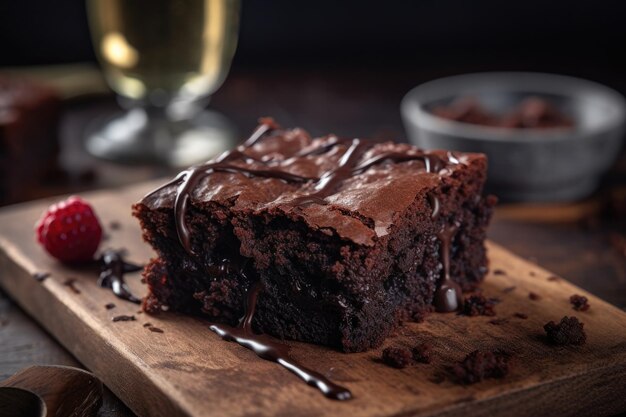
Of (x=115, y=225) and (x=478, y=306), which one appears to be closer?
(x=478, y=306)

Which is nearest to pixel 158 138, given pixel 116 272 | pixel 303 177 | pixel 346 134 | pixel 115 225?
pixel 346 134

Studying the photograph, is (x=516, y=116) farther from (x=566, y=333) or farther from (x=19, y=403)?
(x=19, y=403)

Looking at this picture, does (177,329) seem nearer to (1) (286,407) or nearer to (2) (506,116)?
(1) (286,407)

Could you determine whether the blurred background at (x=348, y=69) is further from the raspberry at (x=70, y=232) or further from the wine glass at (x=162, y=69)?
the raspberry at (x=70, y=232)

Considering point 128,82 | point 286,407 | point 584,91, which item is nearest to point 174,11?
point 128,82

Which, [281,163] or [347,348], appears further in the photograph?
[281,163]

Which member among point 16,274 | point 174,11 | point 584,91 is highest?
point 174,11

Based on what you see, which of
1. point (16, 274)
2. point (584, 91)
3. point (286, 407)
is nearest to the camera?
point (286, 407)
